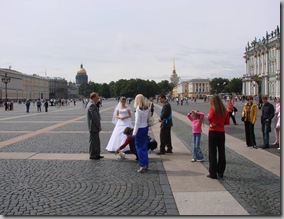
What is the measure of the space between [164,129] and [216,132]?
3.10 meters

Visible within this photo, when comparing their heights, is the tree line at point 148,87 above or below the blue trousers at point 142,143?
above

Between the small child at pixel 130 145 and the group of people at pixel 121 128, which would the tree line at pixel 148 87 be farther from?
→ the small child at pixel 130 145

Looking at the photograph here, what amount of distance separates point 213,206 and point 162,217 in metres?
0.94

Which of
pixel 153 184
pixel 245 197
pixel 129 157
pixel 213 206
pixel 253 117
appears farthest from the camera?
pixel 253 117

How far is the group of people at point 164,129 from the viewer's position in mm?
7012

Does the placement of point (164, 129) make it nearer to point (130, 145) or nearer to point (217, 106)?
point (130, 145)

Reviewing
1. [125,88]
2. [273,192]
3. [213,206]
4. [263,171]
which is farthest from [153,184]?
[125,88]

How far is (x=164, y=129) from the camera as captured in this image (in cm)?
999

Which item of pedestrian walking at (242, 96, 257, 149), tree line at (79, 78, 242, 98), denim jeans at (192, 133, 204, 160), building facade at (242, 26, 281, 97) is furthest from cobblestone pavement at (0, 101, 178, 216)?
tree line at (79, 78, 242, 98)

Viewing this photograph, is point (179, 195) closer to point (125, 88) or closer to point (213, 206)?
point (213, 206)

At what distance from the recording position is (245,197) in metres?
5.70

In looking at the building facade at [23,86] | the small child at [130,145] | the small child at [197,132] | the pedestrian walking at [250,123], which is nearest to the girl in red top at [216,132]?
the small child at [197,132]

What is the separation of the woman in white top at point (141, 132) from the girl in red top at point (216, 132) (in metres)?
1.53

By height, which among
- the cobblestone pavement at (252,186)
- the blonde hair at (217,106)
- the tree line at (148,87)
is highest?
the tree line at (148,87)
